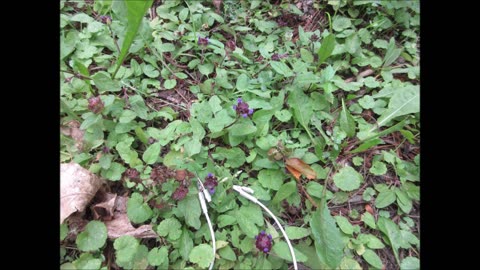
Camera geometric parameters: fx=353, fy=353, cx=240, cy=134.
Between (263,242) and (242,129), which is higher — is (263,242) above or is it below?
below

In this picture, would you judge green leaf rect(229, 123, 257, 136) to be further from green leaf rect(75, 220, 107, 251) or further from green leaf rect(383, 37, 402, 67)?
green leaf rect(383, 37, 402, 67)

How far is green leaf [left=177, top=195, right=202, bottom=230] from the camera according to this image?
1.51 meters

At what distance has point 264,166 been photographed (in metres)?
1.69

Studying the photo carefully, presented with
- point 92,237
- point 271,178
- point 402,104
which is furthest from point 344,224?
point 92,237

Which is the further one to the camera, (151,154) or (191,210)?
(151,154)

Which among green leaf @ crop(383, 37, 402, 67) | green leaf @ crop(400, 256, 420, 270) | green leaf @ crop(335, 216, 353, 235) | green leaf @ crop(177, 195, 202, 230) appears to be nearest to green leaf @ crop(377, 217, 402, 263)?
green leaf @ crop(400, 256, 420, 270)

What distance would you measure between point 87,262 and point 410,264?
139 cm

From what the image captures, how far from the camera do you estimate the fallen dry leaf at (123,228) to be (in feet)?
5.01

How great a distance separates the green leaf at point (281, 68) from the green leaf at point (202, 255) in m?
1.01

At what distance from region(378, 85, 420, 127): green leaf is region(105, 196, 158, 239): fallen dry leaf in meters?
1.31

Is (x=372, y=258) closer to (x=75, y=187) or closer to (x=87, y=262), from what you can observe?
(x=87, y=262)

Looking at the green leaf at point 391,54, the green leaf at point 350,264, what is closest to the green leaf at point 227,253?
the green leaf at point 350,264

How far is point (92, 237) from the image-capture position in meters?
1.47

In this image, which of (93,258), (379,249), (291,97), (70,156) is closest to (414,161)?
A: (379,249)
